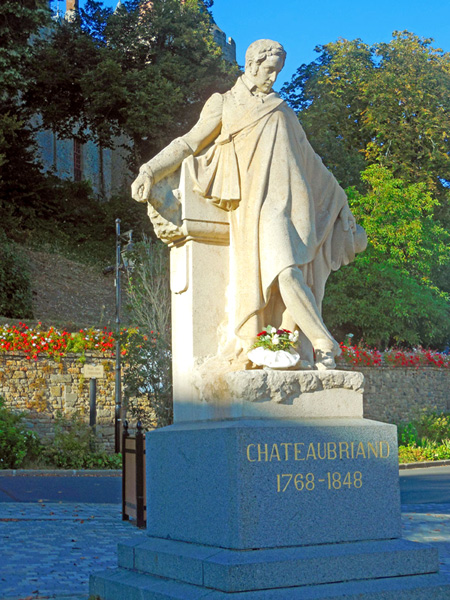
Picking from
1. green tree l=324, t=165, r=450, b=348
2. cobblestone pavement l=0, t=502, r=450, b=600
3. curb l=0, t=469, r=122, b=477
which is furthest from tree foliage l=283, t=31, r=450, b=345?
cobblestone pavement l=0, t=502, r=450, b=600

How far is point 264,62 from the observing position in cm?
549

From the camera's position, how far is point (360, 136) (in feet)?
124

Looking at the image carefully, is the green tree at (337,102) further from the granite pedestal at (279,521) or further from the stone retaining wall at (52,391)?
the granite pedestal at (279,521)

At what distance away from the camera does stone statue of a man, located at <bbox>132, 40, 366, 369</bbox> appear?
5230mm

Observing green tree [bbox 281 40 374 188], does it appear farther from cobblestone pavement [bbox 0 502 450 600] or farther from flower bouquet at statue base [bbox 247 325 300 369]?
flower bouquet at statue base [bbox 247 325 300 369]

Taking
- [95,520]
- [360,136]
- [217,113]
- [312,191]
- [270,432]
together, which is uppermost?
[360,136]

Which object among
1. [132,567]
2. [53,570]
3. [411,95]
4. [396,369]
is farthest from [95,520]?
[411,95]

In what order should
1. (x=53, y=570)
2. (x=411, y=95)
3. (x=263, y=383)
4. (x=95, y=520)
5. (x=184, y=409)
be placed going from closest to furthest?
(x=263, y=383)
(x=184, y=409)
(x=53, y=570)
(x=95, y=520)
(x=411, y=95)

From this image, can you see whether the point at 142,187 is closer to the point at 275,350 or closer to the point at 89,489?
the point at 275,350

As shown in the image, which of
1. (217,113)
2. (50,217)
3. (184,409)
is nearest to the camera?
(184,409)

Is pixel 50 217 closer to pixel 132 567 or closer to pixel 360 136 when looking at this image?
pixel 360 136

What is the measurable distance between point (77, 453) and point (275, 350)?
14.2 m

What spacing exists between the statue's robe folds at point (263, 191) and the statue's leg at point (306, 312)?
83 millimetres

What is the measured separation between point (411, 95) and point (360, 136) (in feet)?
9.67
